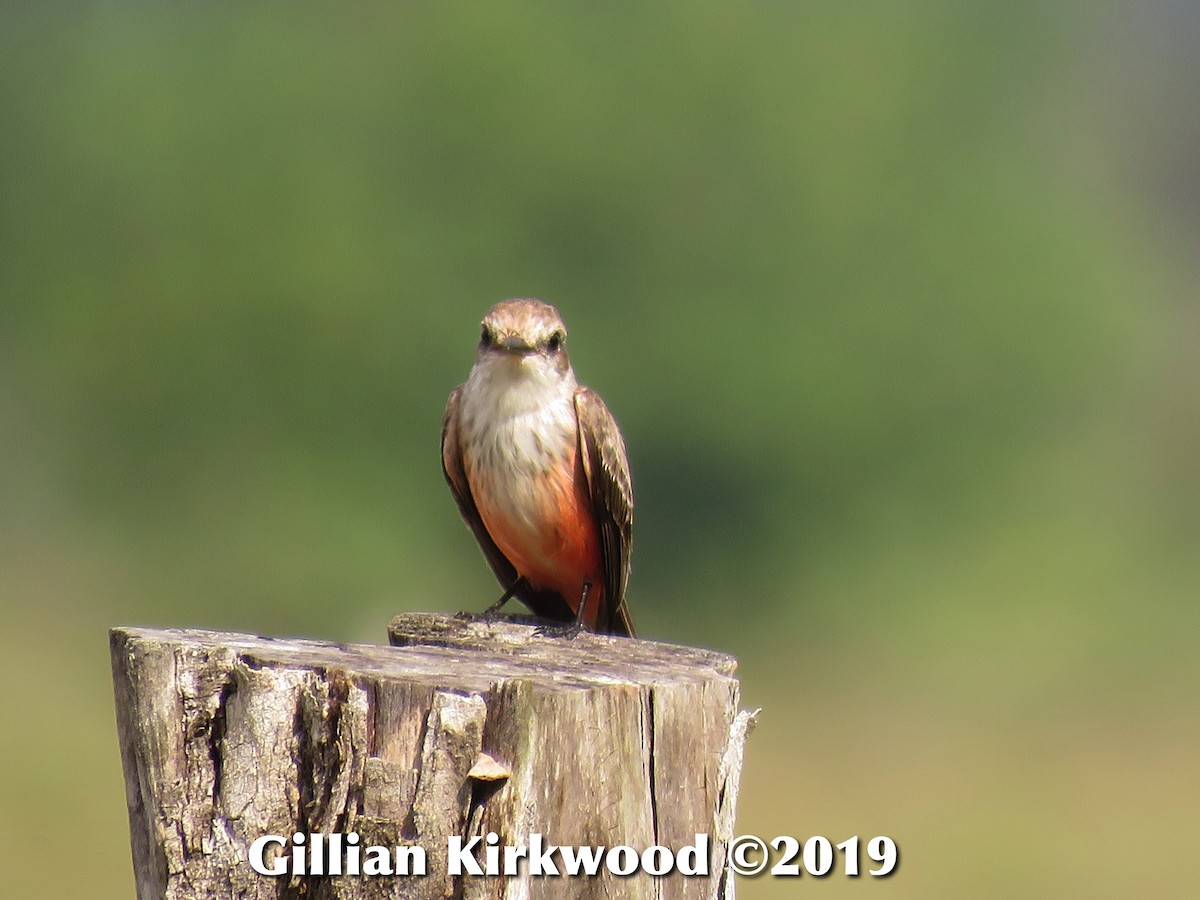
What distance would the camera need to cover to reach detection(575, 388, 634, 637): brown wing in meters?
7.20

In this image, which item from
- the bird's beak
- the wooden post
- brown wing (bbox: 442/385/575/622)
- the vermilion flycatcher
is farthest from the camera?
brown wing (bbox: 442/385/575/622)

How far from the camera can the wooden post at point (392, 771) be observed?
4.20m

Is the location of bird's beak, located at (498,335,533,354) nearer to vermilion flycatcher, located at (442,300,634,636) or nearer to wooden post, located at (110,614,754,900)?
vermilion flycatcher, located at (442,300,634,636)

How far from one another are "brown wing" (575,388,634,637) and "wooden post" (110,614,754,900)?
257 cm

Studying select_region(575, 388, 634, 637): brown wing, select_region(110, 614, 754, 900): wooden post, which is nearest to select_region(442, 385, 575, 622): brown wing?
select_region(575, 388, 634, 637): brown wing

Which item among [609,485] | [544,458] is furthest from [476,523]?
[609,485]

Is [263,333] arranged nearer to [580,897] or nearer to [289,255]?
[289,255]

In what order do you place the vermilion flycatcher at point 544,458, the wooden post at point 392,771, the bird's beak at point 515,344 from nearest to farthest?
the wooden post at point 392,771, the bird's beak at point 515,344, the vermilion flycatcher at point 544,458

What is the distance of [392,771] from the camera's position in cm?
421

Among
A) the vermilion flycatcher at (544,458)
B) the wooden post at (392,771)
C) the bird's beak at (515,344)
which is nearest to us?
the wooden post at (392,771)

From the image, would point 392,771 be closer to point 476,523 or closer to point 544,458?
point 544,458

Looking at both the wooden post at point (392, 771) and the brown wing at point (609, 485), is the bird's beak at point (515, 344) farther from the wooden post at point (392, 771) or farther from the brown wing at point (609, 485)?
the wooden post at point (392, 771)

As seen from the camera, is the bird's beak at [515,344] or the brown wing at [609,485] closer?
the bird's beak at [515,344]

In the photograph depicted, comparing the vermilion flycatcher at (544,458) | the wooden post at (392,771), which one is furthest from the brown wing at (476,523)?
the wooden post at (392,771)
